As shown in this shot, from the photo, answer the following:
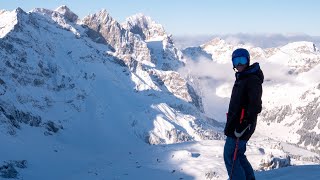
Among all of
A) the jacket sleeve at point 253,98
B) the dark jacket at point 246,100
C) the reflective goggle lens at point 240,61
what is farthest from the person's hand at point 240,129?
the reflective goggle lens at point 240,61

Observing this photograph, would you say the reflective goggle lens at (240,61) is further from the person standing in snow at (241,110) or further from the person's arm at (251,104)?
the person's arm at (251,104)

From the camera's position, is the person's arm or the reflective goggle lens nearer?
the person's arm

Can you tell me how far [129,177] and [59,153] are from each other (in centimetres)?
6071

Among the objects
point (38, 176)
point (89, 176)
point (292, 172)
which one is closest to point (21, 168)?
point (38, 176)

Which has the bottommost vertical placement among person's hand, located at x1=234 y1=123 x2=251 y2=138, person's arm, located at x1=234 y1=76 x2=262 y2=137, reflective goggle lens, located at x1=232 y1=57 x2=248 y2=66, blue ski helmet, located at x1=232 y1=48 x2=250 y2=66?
person's hand, located at x1=234 y1=123 x2=251 y2=138

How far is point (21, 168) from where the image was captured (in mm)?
128875

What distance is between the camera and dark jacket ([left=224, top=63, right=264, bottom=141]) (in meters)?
15.4

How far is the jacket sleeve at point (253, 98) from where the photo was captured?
15.3m

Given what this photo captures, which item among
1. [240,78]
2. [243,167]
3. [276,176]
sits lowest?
[276,176]

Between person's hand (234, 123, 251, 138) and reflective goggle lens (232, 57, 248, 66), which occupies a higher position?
reflective goggle lens (232, 57, 248, 66)

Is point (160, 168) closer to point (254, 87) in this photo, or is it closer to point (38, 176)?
point (38, 176)

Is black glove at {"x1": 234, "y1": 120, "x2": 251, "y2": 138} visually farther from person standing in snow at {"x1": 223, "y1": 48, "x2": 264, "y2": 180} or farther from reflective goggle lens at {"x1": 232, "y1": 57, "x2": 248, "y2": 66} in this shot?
reflective goggle lens at {"x1": 232, "y1": 57, "x2": 248, "y2": 66}

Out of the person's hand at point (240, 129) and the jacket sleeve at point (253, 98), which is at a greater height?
the jacket sleeve at point (253, 98)

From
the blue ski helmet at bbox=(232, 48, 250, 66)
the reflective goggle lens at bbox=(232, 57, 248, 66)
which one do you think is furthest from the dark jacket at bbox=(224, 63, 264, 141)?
the blue ski helmet at bbox=(232, 48, 250, 66)
